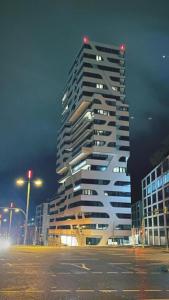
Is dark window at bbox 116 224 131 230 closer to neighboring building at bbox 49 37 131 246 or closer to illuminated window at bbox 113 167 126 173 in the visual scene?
neighboring building at bbox 49 37 131 246

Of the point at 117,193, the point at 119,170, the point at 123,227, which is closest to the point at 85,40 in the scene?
the point at 119,170

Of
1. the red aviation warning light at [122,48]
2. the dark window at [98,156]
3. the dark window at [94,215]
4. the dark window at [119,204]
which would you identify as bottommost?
the dark window at [94,215]

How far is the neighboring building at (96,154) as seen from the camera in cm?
10606

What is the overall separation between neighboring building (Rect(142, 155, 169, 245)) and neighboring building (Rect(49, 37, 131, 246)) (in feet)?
25.9

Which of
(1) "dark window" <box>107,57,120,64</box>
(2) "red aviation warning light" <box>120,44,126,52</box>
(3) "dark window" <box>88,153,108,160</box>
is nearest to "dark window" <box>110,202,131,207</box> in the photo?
(3) "dark window" <box>88,153,108,160</box>

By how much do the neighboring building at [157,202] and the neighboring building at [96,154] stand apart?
7890mm

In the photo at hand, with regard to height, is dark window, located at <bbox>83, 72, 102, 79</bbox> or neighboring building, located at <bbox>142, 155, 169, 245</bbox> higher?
dark window, located at <bbox>83, 72, 102, 79</bbox>

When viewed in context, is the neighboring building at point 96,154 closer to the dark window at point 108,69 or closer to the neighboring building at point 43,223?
the dark window at point 108,69

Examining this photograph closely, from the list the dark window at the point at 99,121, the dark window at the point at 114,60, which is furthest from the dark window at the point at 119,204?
the dark window at the point at 114,60

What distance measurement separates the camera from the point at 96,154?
367 feet

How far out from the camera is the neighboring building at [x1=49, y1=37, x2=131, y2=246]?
348 feet

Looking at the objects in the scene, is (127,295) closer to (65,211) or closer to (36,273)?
(36,273)

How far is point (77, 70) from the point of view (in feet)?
421

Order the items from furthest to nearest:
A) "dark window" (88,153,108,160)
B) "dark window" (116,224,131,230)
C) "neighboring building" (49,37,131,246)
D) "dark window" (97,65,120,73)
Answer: "dark window" (97,65,120,73)
"dark window" (88,153,108,160)
"dark window" (116,224,131,230)
"neighboring building" (49,37,131,246)
